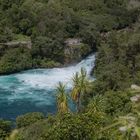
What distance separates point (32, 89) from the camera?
53.4 m

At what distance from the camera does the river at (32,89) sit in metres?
48.1

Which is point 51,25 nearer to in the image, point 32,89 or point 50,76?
point 50,76

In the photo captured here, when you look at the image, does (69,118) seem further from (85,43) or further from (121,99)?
(85,43)

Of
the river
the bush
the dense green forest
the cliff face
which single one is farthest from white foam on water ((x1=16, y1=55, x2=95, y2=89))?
the bush

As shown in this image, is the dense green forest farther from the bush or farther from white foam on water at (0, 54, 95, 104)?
white foam on water at (0, 54, 95, 104)

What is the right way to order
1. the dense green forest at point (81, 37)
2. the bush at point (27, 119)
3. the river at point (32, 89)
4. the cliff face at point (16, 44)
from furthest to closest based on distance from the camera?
the cliff face at point (16, 44) → the river at point (32, 89) → the dense green forest at point (81, 37) → the bush at point (27, 119)

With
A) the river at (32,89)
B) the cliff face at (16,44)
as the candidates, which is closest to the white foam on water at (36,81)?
the river at (32,89)

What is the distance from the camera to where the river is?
48.1m

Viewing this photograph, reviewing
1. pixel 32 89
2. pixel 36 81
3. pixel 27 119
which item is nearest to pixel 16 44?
pixel 36 81

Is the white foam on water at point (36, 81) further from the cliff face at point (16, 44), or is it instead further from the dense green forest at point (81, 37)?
the cliff face at point (16, 44)

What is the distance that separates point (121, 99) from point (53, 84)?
15181 mm

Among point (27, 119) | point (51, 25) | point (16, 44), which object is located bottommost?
point (27, 119)

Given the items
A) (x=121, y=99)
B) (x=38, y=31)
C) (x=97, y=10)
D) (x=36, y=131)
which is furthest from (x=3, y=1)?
(x=36, y=131)

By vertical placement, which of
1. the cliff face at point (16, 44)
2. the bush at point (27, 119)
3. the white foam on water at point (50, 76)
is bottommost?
the bush at point (27, 119)
